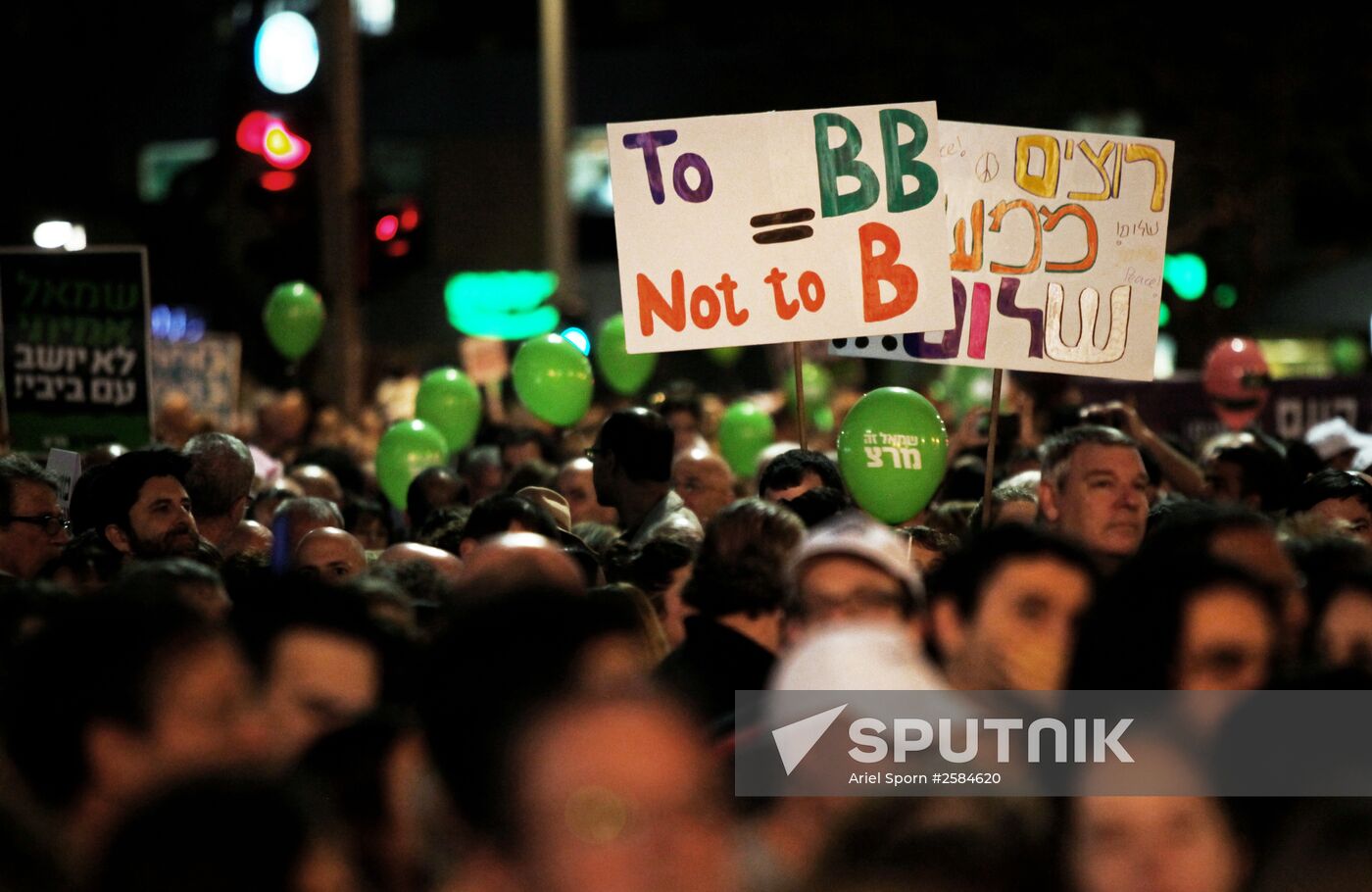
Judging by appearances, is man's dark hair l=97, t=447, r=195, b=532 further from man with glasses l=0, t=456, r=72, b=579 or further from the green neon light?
the green neon light

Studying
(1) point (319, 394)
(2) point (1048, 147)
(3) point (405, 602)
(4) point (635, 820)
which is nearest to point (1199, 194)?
(1) point (319, 394)

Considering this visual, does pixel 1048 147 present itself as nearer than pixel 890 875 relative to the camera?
No

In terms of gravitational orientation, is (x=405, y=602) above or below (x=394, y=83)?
below

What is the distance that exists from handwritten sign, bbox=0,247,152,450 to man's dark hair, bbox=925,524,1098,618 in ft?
18.9

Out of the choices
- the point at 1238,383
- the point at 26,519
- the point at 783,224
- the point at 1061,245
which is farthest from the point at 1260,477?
the point at 26,519

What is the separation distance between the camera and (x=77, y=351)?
8.64 metres

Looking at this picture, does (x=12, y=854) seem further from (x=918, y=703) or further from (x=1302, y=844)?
(x=1302, y=844)

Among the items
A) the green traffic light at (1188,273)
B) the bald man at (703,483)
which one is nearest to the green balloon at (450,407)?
the bald man at (703,483)

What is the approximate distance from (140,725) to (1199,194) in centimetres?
2679

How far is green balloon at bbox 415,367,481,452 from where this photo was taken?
34.1 feet

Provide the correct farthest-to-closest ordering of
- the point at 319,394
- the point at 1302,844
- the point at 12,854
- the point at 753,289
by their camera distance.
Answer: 1. the point at 319,394
2. the point at 753,289
3. the point at 1302,844
4. the point at 12,854

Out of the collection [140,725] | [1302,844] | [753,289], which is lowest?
[1302,844]

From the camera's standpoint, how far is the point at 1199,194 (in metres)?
27.9

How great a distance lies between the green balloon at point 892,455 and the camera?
270 inches
